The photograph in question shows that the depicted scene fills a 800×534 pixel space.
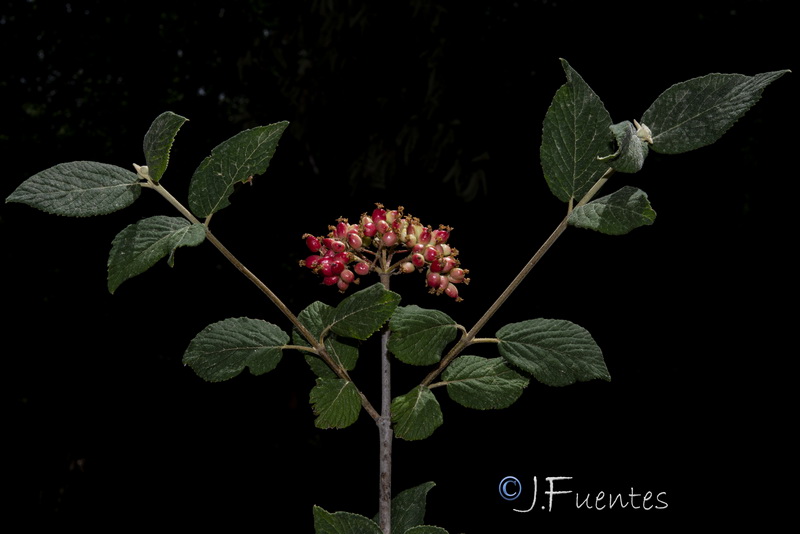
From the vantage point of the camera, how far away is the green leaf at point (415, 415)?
483 mm

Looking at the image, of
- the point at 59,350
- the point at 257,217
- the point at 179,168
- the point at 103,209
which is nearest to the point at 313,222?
the point at 257,217

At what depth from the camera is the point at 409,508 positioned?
58cm

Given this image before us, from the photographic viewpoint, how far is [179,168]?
3416mm

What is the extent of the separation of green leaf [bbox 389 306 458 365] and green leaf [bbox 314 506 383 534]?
4.4 inches

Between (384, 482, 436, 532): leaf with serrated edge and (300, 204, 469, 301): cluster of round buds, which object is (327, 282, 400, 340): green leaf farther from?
(384, 482, 436, 532): leaf with serrated edge

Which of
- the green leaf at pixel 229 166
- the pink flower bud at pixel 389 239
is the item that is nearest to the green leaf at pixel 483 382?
the pink flower bud at pixel 389 239

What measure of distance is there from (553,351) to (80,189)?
13.3 inches

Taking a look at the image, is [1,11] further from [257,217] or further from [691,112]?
[691,112]

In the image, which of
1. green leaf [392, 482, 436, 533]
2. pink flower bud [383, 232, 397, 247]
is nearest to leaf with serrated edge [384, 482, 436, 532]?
green leaf [392, 482, 436, 533]

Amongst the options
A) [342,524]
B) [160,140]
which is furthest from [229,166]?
[342,524]

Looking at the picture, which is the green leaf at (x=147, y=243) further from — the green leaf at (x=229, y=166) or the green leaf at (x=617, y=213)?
the green leaf at (x=617, y=213)

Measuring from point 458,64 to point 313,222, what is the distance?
1047 millimetres

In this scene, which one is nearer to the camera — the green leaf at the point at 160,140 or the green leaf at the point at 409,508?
the green leaf at the point at 160,140

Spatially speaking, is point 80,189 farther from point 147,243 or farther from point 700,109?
point 700,109
